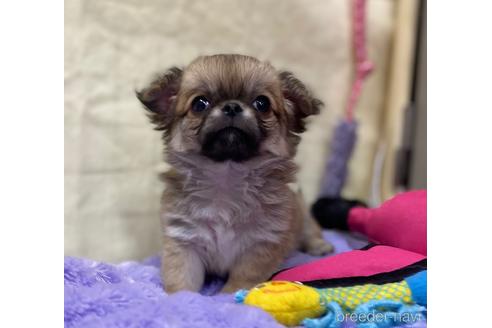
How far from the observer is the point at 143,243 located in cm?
226

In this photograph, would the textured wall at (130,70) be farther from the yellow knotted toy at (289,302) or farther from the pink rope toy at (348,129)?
the yellow knotted toy at (289,302)

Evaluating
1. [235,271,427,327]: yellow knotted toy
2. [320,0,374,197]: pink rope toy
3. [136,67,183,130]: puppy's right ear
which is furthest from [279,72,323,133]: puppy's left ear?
[320,0,374,197]: pink rope toy

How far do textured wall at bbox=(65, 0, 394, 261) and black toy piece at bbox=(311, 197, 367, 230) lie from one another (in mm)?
291

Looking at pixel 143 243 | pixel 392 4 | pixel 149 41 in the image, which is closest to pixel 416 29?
pixel 392 4

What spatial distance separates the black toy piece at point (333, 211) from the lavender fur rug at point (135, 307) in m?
1.10

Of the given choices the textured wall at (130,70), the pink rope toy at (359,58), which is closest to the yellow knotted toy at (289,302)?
the textured wall at (130,70)

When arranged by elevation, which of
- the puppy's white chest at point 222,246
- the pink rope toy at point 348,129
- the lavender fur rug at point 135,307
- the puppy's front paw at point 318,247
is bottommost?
the puppy's front paw at point 318,247

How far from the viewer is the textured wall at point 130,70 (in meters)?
2.02

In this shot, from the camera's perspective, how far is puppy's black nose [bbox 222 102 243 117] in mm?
1510

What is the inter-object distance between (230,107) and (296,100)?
37cm
